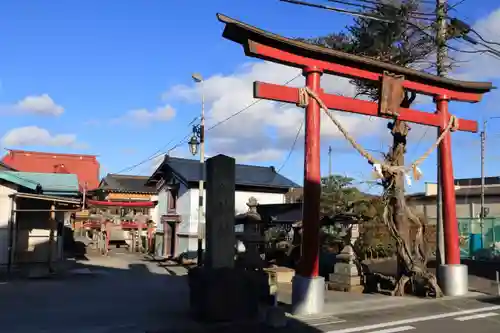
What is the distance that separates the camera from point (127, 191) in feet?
164

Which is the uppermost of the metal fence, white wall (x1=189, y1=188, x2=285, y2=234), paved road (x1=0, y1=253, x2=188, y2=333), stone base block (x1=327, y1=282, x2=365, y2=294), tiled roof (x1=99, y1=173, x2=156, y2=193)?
tiled roof (x1=99, y1=173, x2=156, y2=193)

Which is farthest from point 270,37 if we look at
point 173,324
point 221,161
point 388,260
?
point 388,260

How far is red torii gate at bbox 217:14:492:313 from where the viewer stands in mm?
11227

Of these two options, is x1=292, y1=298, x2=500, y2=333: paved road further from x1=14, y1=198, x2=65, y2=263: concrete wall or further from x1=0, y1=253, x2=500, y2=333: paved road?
x1=14, y1=198, x2=65, y2=263: concrete wall

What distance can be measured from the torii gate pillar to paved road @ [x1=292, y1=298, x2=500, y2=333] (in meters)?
0.70

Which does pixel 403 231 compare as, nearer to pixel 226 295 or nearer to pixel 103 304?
pixel 226 295

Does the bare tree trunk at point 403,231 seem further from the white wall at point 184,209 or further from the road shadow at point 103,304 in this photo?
the white wall at point 184,209

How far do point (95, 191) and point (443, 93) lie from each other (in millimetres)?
40162

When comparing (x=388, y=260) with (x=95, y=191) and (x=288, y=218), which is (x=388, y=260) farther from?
(x=95, y=191)

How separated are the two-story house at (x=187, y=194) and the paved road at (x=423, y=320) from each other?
64.0ft

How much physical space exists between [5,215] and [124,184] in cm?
3276

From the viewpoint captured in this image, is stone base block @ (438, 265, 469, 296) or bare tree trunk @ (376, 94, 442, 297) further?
bare tree trunk @ (376, 94, 442, 297)

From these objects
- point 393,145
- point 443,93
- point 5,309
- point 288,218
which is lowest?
point 5,309

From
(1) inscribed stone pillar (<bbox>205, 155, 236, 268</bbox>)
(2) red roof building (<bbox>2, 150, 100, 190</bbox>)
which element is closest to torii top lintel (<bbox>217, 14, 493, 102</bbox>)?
(1) inscribed stone pillar (<bbox>205, 155, 236, 268</bbox>)
